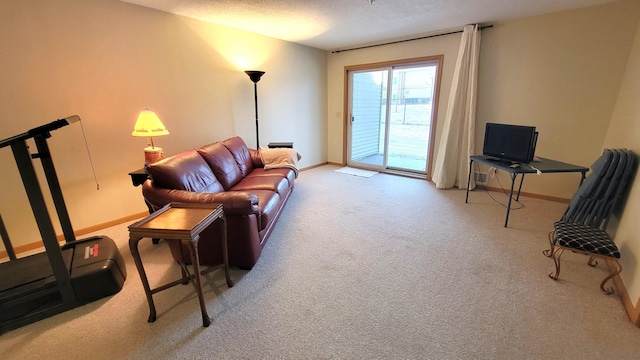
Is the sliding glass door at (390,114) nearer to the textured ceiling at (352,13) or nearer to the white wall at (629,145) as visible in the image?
the textured ceiling at (352,13)

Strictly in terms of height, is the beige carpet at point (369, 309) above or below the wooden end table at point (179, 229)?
below

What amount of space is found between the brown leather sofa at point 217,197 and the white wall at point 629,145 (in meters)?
2.57

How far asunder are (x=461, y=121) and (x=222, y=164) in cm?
350

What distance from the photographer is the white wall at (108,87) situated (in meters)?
2.25

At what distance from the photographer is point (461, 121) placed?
3.94 meters

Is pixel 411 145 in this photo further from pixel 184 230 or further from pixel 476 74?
pixel 184 230

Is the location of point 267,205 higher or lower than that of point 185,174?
lower

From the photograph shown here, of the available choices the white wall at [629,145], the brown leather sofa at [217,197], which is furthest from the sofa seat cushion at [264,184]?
the white wall at [629,145]

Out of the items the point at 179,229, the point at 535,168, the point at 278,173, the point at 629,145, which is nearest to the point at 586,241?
the point at 535,168

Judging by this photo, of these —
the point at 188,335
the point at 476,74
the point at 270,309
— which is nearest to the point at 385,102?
the point at 476,74

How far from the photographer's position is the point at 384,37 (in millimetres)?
4316

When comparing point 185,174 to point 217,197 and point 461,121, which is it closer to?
point 217,197

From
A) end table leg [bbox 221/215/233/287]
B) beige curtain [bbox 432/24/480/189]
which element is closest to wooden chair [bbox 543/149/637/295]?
beige curtain [bbox 432/24/480/189]

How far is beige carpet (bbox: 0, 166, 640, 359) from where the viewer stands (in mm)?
1445
